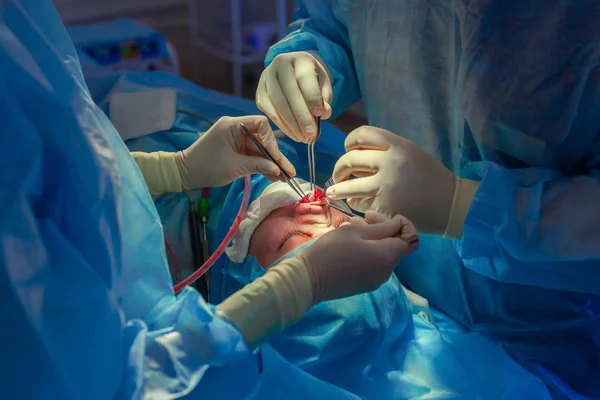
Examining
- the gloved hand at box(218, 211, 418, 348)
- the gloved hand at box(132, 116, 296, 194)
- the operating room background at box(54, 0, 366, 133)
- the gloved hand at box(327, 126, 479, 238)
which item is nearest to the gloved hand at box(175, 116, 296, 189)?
the gloved hand at box(132, 116, 296, 194)

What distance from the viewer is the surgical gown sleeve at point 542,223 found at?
1.02m

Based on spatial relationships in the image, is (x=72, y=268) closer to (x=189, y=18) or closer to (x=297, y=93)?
(x=297, y=93)

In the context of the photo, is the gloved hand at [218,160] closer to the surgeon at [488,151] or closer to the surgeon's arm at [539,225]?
the surgeon at [488,151]

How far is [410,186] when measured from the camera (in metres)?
1.20

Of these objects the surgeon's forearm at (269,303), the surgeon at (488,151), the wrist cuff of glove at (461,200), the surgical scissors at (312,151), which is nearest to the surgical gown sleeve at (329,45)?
the surgeon at (488,151)

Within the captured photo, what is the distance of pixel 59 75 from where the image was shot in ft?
2.56

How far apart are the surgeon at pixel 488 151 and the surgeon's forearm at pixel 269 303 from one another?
359 mm

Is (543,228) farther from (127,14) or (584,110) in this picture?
(127,14)

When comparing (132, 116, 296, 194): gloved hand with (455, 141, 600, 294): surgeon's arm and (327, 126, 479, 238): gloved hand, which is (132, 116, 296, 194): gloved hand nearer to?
(327, 126, 479, 238): gloved hand

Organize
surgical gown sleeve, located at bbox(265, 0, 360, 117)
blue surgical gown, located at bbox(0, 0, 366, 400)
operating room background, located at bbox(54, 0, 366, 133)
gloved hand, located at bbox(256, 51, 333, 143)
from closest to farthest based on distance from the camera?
blue surgical gown, located at bbox(0, 0, 366, 400), gloved hand, located at bbox(256, 51, 333, 143), surgical gown sleeve, located at bbox(265, 0, 360, 117), operating room background, located at bbox(54, 0, 366, 133)

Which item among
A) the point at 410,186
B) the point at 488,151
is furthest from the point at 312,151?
the point at 488,151

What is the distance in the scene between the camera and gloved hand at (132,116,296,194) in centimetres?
143

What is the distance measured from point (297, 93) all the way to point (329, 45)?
1.25 feet

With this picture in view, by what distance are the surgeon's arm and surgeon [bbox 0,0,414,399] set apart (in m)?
0.40
